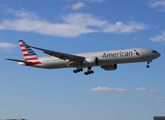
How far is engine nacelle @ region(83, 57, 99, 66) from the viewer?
48.6 m

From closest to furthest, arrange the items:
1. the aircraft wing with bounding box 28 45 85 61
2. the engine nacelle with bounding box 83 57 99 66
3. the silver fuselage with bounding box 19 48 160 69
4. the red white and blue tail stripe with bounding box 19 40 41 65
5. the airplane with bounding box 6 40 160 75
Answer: the silver fuselage with bounding box 19 48 160 69 → the airplane with bounding box 6 40 160 75 → the aircraft wing with bounding box 28 45 85 61 → the engine nacelle with bounding box 83 57 99 66 → the red white and blue tail stripe with bounding box 19 40 41 65

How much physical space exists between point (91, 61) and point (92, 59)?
472 mm

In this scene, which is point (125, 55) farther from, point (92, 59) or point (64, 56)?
point (64, 56)

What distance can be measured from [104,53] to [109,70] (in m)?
8.10

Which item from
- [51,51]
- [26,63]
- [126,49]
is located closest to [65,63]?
[51,51]

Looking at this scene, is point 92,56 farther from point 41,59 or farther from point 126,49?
point 41,59

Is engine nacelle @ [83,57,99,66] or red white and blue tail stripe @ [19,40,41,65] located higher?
red white and blue tail stripe @ [19,40,41,65]

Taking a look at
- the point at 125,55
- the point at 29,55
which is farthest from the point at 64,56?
the point at 125,55

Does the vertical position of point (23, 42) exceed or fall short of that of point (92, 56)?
it exceeds it

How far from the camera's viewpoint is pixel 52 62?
53.3 m

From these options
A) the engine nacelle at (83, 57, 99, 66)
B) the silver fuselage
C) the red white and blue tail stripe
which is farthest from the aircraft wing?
the red white and blue tail stripe

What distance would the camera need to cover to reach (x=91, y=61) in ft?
160

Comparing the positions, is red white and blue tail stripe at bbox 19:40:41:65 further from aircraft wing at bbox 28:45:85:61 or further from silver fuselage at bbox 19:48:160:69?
silver fuselage at bbox 19:48:160:69

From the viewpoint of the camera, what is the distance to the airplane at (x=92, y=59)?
47.2 meters
